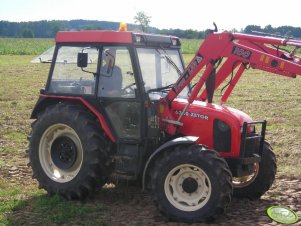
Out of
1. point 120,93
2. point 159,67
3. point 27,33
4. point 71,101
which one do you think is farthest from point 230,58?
point 27,33

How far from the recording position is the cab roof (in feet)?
22.1

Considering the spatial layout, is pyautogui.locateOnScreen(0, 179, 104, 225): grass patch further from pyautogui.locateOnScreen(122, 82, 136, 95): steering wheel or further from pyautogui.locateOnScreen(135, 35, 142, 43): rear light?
pyautogui.locateOnScreen(135, 35, 142, 43): rear light

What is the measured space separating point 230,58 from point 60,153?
8.53ft

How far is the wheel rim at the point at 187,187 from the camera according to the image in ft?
20.1

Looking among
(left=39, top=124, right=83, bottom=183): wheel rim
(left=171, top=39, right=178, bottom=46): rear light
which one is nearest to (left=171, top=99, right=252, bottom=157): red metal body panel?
(left=171, top=39, right=178, bottom=46): rear light

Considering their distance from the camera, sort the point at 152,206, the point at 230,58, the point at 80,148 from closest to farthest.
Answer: the point at 230,58 → the point at 152,206 → the point at 80,148

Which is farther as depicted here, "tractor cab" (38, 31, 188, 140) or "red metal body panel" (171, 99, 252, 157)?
"tractor cab" (38, 31, 188, 140)

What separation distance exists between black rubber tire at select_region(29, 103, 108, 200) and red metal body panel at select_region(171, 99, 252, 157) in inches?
41.8

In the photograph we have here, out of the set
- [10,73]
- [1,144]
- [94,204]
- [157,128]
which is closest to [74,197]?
[94,204]

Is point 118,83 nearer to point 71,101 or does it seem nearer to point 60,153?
point 71,101

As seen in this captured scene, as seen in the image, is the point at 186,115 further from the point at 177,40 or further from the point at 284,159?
the point at 284,159

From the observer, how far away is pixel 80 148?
275 inches

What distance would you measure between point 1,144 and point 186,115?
16.7 feet

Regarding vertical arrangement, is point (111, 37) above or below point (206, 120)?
above
